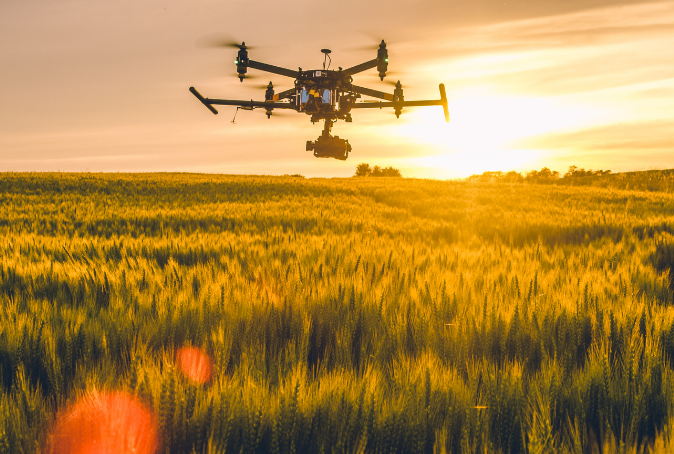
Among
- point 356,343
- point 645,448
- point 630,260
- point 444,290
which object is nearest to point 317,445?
point 356,343

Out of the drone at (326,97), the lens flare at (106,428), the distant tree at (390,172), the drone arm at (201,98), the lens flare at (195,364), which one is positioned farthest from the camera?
the distant tree at (390,172)

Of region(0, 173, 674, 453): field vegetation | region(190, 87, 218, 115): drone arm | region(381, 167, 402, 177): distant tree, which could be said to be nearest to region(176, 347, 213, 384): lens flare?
region(0, 173, 674, 453): field vegetation

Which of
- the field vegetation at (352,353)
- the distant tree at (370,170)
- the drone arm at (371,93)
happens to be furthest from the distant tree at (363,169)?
the field vegetation at (352,353)

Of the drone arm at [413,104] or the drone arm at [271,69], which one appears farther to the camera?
the drone arm at [413,104]

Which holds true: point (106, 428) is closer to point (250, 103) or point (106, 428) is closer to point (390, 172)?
point (250, 103)

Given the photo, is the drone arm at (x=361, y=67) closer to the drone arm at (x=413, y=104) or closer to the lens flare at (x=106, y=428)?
the drone arm at (x=413, y=104)

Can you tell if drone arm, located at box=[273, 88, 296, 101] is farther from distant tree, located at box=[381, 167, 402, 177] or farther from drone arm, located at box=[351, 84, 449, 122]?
distant tree, located at box=[381, 167, 402, 177]
